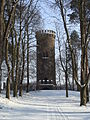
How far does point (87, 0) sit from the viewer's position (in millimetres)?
18156

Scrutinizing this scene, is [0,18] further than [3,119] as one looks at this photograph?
Yes

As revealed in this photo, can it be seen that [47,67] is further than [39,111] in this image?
Yes

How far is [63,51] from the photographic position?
32.1 meters

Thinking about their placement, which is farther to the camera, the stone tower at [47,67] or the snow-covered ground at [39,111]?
the stone tower at [47,67]

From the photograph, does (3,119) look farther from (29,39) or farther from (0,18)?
(29,39)

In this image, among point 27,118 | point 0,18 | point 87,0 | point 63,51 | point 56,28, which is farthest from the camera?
point 63,51

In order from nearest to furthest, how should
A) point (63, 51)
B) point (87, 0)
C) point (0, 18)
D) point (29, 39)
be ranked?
point (0, 18)
point (87, 0)
point (29, 39)
point (63, 51)

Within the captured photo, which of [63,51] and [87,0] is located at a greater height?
[87,0]

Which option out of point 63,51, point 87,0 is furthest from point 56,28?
point 87,0

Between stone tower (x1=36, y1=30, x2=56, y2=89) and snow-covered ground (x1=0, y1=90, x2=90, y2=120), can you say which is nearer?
snow-covered ground (x1=0, y1=90, x2=90, y2=120)

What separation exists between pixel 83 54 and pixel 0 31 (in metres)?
6.17

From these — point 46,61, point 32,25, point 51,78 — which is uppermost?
point 32,25

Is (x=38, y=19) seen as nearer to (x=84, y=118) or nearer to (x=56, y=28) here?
(x=56, y=28)

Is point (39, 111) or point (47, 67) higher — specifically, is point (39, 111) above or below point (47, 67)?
below
